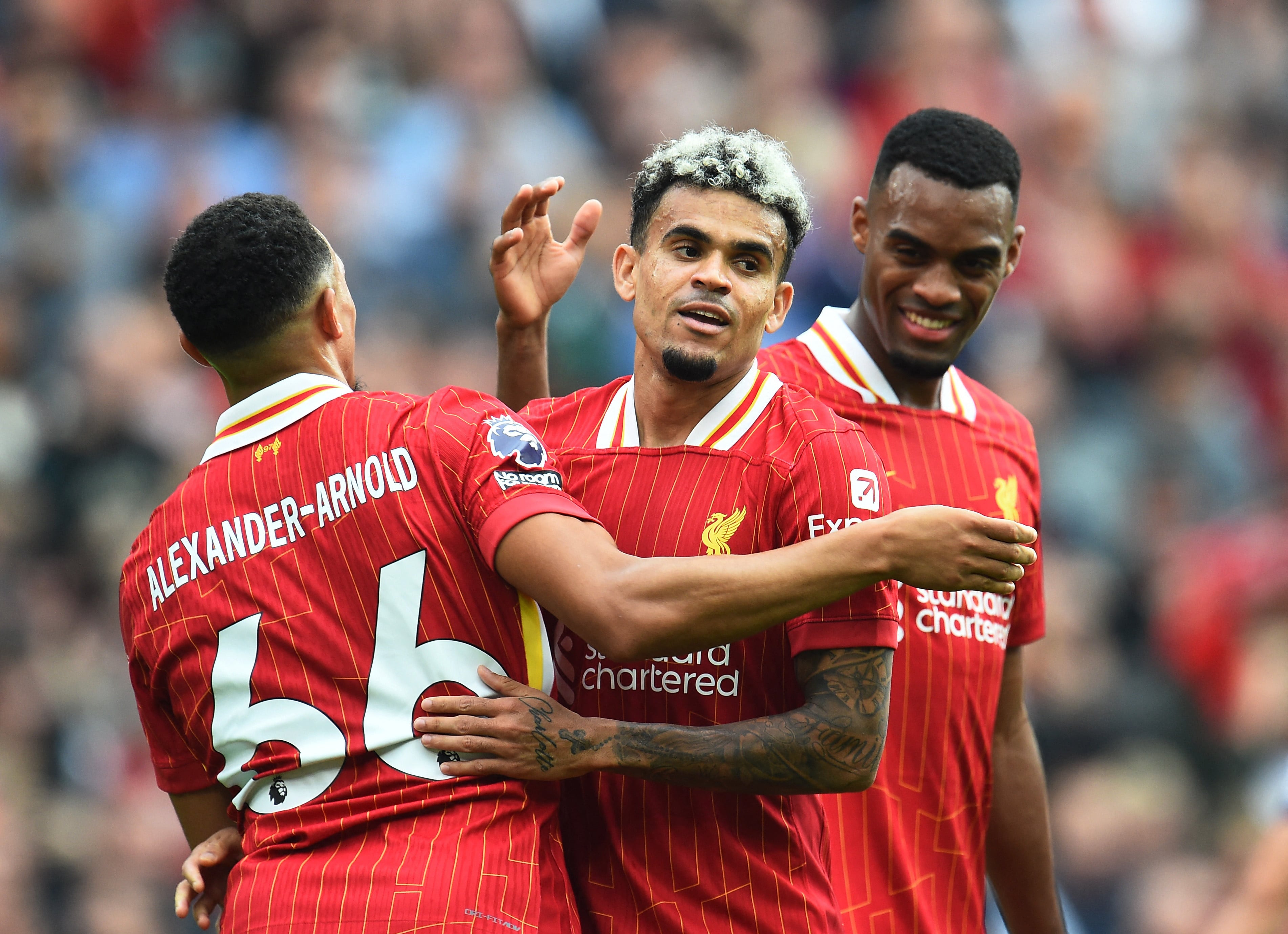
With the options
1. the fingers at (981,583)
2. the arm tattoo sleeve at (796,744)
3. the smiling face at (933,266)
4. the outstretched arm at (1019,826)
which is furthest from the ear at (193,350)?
the outstretched arm at (1019,826)

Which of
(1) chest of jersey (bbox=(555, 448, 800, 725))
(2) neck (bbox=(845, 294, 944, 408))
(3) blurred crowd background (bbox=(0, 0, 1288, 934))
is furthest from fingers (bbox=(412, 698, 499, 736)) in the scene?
Result: (3) blurred crowd background (bbox=(0, 0, 1288, 934))

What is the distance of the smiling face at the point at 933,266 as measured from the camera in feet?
13.0

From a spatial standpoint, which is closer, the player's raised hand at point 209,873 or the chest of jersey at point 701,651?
the chest of jersey at point 701,651

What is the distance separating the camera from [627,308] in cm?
916

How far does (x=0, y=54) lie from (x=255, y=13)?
5.25 ft

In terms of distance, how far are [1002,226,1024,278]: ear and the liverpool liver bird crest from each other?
1.24m

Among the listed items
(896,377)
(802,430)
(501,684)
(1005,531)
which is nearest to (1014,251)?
(896,377)

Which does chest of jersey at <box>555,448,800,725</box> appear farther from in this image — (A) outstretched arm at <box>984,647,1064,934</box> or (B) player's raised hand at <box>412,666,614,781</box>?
(A) outstretched arm at <box>984,647,1064,934</box>

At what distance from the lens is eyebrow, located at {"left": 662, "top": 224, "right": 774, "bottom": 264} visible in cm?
345

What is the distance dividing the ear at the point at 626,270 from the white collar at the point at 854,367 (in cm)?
64

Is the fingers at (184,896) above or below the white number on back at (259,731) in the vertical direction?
below

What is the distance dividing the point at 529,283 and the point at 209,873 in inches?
67.6

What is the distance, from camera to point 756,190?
11.4 feet

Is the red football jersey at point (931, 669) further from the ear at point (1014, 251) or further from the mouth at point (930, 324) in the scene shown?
the ear at point (1014, 251)
